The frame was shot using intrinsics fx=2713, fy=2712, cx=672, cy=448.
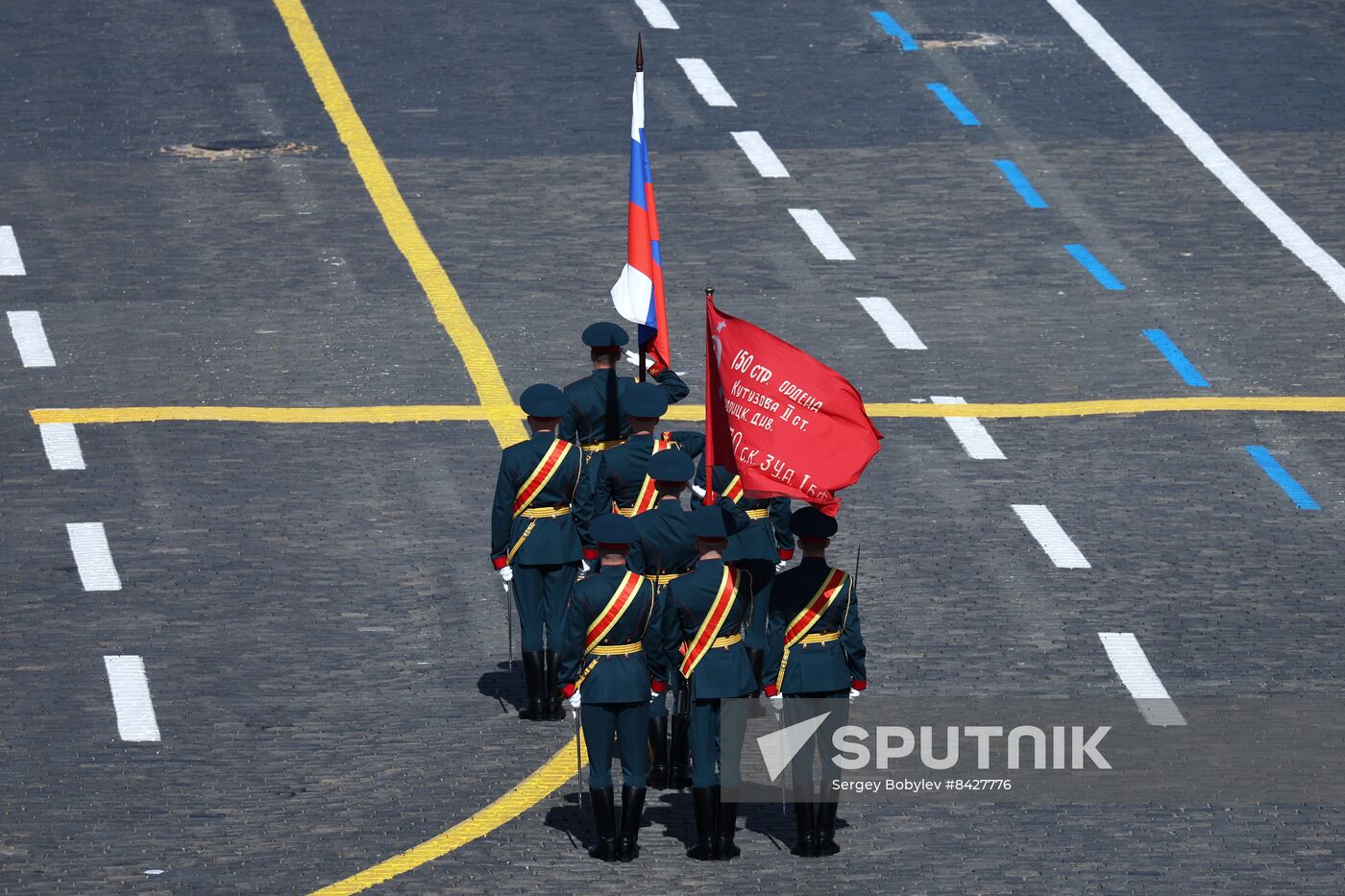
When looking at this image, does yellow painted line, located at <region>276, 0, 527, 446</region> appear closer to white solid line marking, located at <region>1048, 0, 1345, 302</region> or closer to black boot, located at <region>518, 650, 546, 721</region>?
black boot, located at <region>518, 650, 546, 721</region>

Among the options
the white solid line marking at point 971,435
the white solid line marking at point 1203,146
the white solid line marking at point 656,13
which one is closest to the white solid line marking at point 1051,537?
the white solid line marking at point 971,435

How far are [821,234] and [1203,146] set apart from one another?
5.16 meters

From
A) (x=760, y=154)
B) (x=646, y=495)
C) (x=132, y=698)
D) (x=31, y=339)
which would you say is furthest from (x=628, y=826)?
(x=760, y=154)

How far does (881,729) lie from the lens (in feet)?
58.6


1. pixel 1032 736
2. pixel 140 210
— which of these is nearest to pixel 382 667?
pixel 1032 736

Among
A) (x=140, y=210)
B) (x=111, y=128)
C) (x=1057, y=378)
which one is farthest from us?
(x=111, y=128)

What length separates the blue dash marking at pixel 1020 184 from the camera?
28891 millimetres

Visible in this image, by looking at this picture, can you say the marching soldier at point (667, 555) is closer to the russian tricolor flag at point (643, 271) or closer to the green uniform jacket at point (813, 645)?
the green uniform jacket at point (813, 645)

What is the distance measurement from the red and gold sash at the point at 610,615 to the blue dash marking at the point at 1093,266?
39.0ft

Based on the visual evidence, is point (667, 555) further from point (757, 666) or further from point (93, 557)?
point (93, 557)

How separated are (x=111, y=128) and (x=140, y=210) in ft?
8.81

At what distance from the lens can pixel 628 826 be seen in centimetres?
1606

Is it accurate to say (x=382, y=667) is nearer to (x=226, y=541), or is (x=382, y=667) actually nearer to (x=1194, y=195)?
(x=226, y=541)

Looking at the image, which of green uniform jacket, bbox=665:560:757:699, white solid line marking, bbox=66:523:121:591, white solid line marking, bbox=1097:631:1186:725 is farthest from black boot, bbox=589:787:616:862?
white solid line marking, bbox=66:523:121:591
